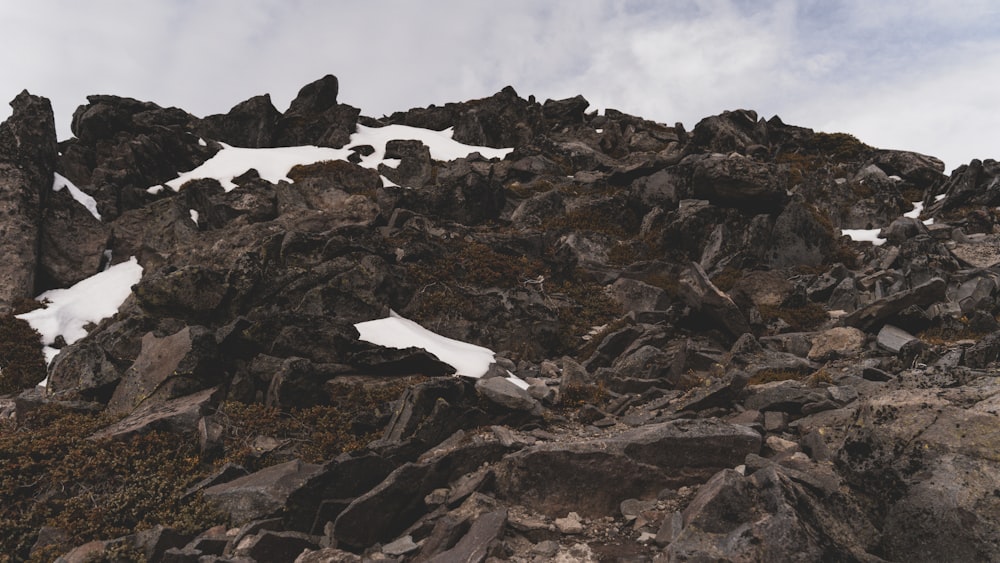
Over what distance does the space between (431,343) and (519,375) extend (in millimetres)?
3369

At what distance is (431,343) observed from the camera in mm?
18938

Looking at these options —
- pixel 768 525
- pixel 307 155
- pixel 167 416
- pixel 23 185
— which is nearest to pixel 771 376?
pixel 768 525

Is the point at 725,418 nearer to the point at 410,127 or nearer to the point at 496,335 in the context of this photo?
the point at 496,335

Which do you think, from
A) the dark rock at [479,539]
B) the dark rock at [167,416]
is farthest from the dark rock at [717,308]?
the dark rock at [167,416]

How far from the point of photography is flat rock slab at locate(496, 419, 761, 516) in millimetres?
8414

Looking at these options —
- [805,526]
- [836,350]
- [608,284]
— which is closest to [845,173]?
[608,284]

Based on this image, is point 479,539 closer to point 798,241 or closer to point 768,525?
point 768,525

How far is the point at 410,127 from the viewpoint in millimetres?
60438

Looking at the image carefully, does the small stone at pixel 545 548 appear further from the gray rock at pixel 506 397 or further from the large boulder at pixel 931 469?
the gray rock at pixel 506 397

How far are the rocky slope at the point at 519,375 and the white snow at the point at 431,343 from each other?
0.79 m

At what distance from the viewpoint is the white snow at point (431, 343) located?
57.7ft

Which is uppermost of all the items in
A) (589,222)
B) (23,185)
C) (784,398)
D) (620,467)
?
(23,185)

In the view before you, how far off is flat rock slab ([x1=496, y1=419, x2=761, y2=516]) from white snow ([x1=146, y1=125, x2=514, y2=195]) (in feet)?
124

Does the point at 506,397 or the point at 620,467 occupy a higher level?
the point at 506,397
